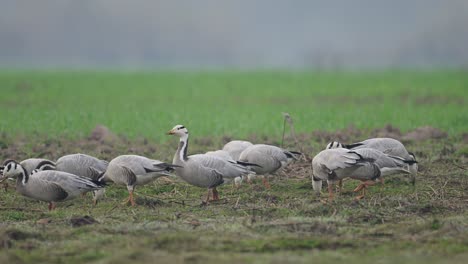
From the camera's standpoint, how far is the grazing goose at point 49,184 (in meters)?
11.8

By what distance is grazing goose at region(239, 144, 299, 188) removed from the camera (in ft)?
44.2

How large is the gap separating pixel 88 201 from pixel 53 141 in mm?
6288

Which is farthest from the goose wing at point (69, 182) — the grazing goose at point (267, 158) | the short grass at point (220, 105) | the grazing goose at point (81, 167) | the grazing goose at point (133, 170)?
the short grass at point (220, 105)

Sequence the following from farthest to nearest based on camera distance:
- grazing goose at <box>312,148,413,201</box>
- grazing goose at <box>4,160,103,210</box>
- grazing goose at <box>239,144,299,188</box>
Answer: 1. grazing goose at <box>239,144,299,188</box>
2. grazing goose at <box>312,148,413,201</box>
3. grazing goose at <box>4,160,103,210</box>

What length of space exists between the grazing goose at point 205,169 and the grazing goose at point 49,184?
4.72ft

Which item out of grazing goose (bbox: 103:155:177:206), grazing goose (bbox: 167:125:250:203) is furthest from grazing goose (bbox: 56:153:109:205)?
grazing goose (bbox: 167:125:250:203)

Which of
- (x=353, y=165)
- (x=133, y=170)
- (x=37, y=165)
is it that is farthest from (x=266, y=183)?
(x=37, y=165)

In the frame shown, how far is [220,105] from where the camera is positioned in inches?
1259

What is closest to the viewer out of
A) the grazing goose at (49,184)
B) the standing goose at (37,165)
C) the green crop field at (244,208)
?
the green crop field at (244,208)

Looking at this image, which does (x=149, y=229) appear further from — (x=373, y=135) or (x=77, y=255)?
(x=373, y=135)

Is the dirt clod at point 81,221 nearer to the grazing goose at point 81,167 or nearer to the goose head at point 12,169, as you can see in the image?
the goose head at point 12,169

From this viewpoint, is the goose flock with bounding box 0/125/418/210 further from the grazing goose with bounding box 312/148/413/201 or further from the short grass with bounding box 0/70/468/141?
the short grass with bounding box 0/70/468/141

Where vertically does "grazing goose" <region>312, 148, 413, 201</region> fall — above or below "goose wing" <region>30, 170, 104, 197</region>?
above

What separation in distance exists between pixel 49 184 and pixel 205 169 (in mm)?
2565
